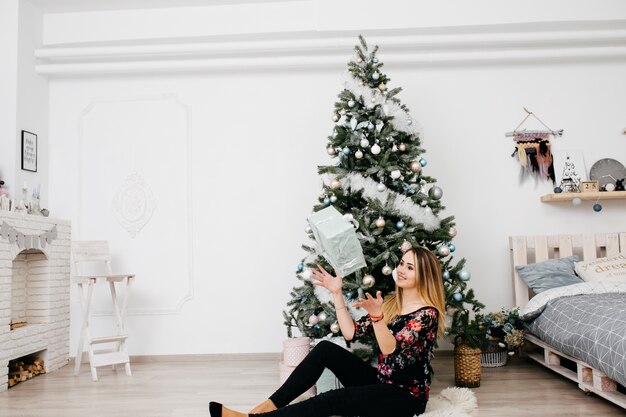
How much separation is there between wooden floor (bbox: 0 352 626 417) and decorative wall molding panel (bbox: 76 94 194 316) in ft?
2.35

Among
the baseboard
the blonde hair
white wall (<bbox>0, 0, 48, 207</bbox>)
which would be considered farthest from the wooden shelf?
white wall (<bbox>0, 0, 48, 207</bbox>)

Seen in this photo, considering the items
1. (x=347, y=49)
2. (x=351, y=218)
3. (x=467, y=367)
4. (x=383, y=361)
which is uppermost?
(x=347, y=49)

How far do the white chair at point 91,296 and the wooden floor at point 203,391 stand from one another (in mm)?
132

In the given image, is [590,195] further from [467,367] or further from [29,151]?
[29,151]

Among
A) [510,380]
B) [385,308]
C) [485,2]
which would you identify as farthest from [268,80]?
→ [510,380]

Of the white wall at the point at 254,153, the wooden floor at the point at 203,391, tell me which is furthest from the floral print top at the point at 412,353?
the white wall at the point at 254,153

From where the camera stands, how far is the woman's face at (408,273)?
2305 millimetres

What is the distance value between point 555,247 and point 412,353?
7.57 feet

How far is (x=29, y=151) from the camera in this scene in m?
4.06

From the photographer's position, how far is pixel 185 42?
4.23 meters

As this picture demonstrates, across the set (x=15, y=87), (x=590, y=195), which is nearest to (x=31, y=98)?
(x=15, y=87)

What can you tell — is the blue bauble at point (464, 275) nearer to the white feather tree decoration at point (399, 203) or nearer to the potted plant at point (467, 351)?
the potted plant at point (467, 351)

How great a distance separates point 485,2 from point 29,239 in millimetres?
3962

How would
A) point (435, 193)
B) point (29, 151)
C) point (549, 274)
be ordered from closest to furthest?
point (435, 193) → point (549, 274) → point (29, 151)
